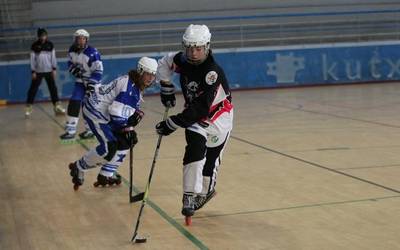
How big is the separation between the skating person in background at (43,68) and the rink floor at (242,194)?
3.12 metres

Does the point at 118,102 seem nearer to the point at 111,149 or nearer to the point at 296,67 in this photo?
Answer: the point at 111,149

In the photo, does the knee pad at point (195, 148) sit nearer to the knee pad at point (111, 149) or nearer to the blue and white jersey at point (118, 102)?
the blue and white jersey at point (118, 102)

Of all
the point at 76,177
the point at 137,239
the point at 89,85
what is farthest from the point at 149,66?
the point at 89,85

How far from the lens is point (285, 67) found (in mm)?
22594

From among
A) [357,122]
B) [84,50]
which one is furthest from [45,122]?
[357,122]

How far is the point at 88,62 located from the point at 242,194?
515 centimetres

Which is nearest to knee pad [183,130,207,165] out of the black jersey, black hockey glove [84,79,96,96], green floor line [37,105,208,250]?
the black jersey

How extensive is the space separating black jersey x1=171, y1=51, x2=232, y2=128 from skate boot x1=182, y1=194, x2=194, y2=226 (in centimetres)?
67

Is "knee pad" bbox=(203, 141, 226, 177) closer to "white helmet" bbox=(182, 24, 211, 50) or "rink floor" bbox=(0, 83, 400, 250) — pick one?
"rink floor" bbox=(0, 83, 400, 250)

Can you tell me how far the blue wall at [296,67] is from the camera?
69.8 feet

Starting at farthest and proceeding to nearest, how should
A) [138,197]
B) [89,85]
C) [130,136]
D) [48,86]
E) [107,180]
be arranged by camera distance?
[48,86]
[89,85]
[107,180]
[130,136]
[138,197]

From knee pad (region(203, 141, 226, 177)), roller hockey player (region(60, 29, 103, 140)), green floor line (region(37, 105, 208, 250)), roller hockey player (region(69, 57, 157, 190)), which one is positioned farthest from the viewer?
roller hockey player (region(60, 29, 103, 140))

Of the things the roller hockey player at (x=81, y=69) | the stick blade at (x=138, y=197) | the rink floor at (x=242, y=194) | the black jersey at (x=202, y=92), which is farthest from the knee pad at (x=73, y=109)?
the black jersey at (x=202, y=92)

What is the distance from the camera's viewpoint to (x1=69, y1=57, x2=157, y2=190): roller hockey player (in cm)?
732
